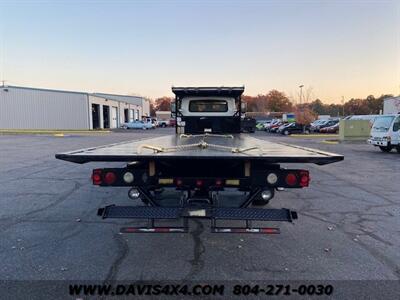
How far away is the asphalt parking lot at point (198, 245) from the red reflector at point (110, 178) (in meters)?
0.92

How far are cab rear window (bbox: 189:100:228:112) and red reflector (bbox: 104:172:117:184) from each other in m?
5.04

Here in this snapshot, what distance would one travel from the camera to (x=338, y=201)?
6621 millimetres

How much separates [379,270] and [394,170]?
8687 millimetres

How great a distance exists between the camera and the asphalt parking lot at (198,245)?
349 cm

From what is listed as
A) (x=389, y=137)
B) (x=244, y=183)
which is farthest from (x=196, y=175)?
(x=389, y=137)

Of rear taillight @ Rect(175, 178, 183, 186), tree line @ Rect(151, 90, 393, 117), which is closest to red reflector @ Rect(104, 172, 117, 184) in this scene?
rear taillight @ Rect(175, 178, 183, 186)

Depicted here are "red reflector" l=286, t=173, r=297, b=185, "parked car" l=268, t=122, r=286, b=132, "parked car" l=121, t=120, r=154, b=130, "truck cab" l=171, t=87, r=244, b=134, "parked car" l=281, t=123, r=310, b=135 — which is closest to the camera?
"red reflector" l=286, t=173, r=297, b=185

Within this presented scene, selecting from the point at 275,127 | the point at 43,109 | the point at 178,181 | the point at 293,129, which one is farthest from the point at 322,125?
the point at 178,181

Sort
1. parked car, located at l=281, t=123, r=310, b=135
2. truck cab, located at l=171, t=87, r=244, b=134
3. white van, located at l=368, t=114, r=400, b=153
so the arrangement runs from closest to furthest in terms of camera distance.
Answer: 1. truck cab, located at l=171, t=87, r=244, b=134
2. white van, located at l=368, t=114, r=400, b=153
3. parked car, located at l=281, t=123, r=310, b=135

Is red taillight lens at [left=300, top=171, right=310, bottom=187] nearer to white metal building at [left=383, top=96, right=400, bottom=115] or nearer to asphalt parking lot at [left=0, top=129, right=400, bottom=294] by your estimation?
asphalt parking lot at [left=0, top=129, right=400, bottom=294]

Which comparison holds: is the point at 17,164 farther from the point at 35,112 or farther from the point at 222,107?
the point at 35,112

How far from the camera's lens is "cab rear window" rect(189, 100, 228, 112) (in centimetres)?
865

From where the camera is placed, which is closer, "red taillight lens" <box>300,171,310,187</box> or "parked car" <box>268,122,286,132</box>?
"red taillight lens" <box>300,171,310,187</box>

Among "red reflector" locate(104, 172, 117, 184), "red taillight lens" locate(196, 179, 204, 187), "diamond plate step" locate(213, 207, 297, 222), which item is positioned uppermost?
"red reflector" locate(104, 172, 117, 184)
